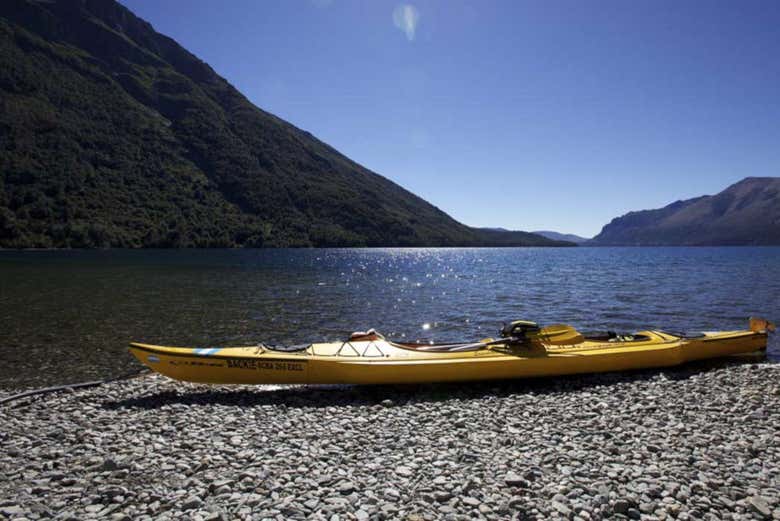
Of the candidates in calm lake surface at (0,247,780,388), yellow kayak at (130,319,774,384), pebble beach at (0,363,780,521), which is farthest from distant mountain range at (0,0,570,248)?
pebble beach at (0,363,780,521)

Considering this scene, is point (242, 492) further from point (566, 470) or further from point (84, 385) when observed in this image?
point (84, 385)

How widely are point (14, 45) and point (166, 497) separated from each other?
219672 millimetres

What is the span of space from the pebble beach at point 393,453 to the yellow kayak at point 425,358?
19.3 inches

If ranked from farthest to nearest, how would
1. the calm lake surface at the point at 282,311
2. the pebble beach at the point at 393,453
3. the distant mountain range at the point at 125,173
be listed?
the distant mountain range at the point at 125,173, the calm lake surface at the point at 282,311, the pebble beach at the point at 393,453

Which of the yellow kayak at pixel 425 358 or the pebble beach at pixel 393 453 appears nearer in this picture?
the pebble beach at pixel 393 453

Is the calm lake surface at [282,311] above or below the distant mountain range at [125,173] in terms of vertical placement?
below

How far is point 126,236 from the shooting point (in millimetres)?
107750

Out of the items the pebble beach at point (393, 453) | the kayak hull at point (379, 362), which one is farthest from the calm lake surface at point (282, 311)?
the pebble beach at point (393, 453)

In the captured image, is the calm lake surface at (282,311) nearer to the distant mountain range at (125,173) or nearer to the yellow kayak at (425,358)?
the yellow kayak at (425,358)

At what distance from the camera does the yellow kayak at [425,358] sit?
10.4 meters

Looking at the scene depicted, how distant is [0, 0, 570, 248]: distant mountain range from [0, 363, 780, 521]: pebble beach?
108m

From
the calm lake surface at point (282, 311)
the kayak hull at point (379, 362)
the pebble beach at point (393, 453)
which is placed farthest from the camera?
the calm lake surface at point (282, 311)

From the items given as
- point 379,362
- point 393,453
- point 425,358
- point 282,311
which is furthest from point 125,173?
point 393,453

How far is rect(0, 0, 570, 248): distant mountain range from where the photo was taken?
108312 millimetres
